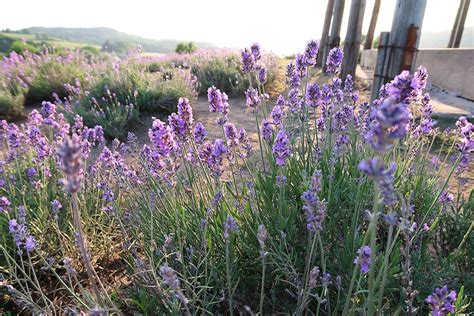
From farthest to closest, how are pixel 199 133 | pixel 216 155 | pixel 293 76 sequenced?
pixel 293 76 → pixel 199 133 → pixel 216 155

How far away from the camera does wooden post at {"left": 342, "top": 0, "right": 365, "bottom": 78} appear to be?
7.34 m

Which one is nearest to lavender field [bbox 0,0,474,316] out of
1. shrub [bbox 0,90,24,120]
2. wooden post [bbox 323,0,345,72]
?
shrub [bbox 0,90,24,120]

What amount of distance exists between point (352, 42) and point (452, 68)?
2049 millimetres

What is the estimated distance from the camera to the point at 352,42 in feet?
24.4

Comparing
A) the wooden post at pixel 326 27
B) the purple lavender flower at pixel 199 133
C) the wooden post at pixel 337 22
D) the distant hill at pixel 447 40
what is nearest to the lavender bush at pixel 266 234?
the purple lavender flower at pixel 199 133

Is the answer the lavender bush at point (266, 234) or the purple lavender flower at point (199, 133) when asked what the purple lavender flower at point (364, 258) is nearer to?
the lavender bush at point (266, 234)

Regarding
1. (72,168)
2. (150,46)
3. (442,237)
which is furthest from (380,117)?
(150,46)

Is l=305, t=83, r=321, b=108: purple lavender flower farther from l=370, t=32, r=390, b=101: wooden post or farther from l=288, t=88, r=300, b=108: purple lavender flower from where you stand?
l=370, t=32, r=390, b=101: wooden post

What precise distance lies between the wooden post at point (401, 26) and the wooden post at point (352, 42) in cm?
275

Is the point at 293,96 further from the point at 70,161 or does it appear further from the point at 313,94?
the point at 70,161

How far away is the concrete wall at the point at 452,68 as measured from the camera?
20.6 ft

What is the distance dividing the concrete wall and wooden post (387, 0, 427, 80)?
8.47ft

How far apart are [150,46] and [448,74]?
595ft

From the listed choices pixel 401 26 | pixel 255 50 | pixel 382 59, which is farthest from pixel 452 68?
pixel 255 50
